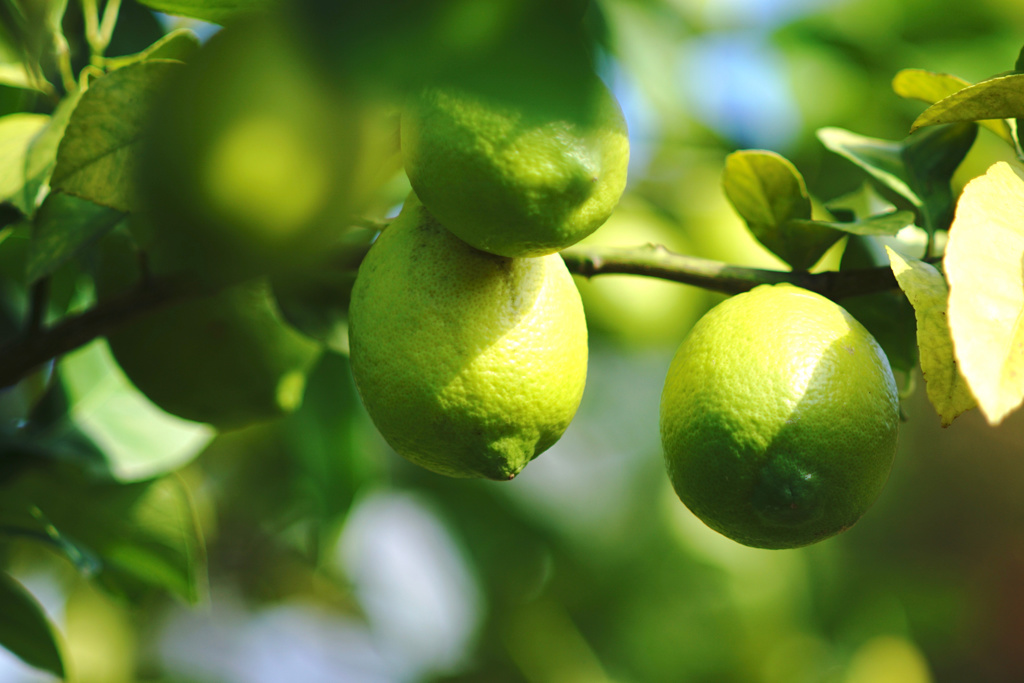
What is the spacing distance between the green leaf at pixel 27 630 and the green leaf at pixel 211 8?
0.58 metres

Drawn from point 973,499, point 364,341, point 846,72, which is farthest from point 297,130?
point 973,499

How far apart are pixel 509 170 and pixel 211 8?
0.68 ft

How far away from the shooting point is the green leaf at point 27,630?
767 millimetres

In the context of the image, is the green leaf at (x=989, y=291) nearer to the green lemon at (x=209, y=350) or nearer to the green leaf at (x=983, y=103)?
the green leaf at (x=983, y=103)

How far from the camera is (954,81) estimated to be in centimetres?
62

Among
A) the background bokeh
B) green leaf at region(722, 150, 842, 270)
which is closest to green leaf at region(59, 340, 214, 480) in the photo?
the background bokeh

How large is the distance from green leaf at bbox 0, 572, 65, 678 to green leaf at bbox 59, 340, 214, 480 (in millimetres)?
147

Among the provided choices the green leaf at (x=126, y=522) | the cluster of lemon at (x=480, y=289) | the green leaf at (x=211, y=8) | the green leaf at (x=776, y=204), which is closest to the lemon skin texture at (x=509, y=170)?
the cluster of lemon at (x=480, y=289)

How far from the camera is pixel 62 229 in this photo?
611mm

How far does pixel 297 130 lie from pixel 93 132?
0.37 meters

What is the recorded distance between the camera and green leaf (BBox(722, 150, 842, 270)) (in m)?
0.62

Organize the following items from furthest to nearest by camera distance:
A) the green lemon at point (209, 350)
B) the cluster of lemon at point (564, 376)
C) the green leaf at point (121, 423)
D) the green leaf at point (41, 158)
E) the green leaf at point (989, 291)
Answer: the green leaf at point (121, 423), the green lemon at point (209, 350), the green leaf at point (41, 158), the cluster of lemon at point (564, 376), the green leaf at point (989, 291)

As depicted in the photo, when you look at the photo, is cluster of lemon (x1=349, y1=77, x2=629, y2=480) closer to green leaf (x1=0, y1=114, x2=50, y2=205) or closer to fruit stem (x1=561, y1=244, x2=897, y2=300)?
fruit stem (x1=561, y1=244, x2=897, y2=300)

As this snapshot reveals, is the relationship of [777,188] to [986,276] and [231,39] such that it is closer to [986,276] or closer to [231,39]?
[986,276]
